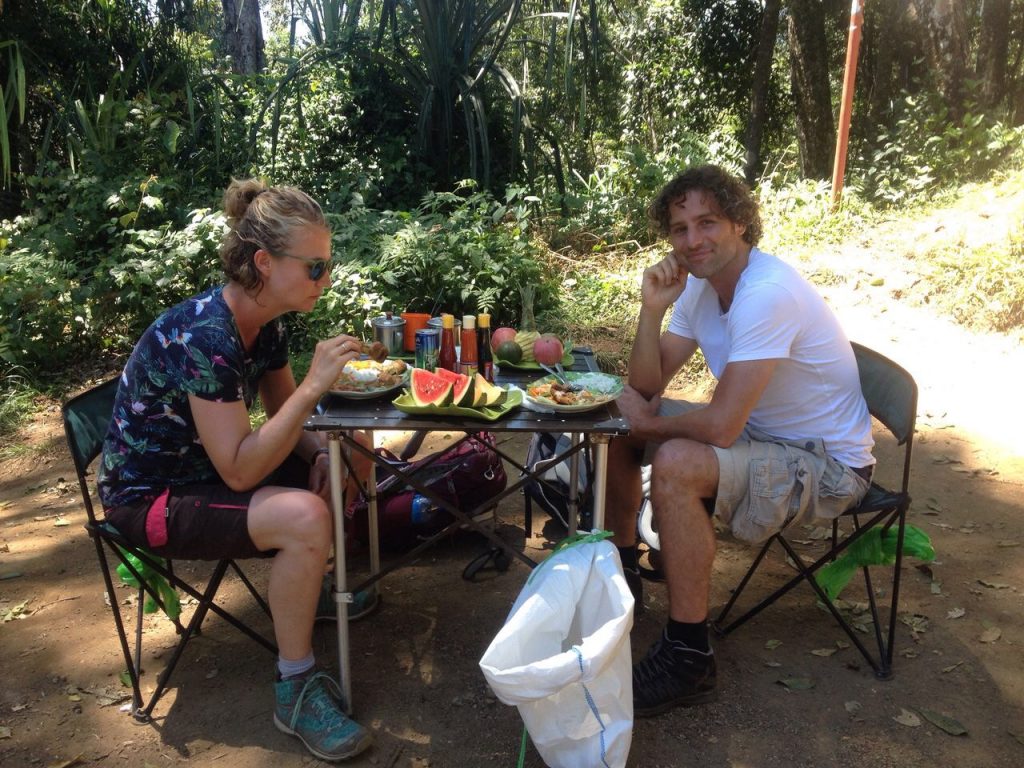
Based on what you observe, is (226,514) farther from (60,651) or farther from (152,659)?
(60,651)

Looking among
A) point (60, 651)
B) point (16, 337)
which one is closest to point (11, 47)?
point (16, 337)

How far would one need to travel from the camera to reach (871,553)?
2.68m

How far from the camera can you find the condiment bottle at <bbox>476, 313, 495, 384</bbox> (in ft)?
9.12

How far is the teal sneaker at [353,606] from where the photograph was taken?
3.01 metres

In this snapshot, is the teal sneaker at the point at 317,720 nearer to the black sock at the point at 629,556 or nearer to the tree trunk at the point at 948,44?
the black sock at the point at 629,556

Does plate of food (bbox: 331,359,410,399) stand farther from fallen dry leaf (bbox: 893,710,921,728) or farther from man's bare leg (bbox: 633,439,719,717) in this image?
fallen dry leaf (bbox: 893,710,921,728)

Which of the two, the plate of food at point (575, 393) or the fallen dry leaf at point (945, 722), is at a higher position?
the plate of food at point (575, 393)

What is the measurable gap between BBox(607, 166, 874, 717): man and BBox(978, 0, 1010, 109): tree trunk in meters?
7.38

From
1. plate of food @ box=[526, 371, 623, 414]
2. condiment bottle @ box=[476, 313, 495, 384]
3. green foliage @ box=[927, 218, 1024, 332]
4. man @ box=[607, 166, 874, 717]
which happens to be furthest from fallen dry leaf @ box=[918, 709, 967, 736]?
green foliage @ box=[927, 218, 1024, 332]

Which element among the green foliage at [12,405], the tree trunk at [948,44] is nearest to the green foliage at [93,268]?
the green foliage at [12,405]

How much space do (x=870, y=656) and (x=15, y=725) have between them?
283 centimetres

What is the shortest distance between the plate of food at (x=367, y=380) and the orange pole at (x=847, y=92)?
6.19 meters

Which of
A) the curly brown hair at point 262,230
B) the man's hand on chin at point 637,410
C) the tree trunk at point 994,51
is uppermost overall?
the tree trunk at point 994,51

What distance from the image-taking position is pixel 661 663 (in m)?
2.50
